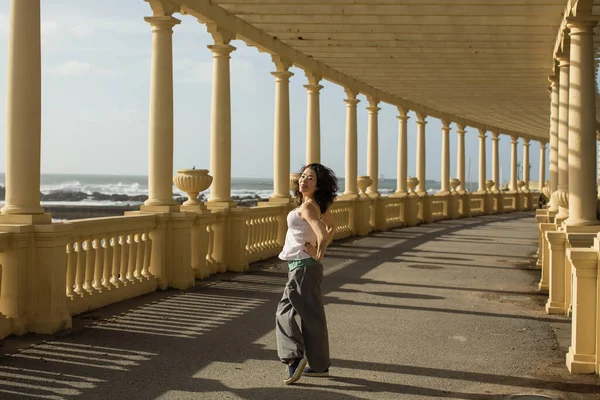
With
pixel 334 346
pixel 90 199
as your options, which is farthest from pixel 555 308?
pixel 90 199

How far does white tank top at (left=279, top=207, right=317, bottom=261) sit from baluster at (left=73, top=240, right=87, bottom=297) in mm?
3998

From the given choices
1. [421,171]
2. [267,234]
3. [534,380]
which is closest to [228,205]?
[267,234]

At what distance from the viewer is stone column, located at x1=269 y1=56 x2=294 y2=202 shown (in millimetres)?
18141

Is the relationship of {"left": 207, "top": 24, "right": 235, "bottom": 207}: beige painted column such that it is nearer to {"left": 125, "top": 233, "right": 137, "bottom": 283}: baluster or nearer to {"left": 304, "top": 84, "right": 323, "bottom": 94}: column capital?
{"left": 125, "top": 233, "right": 137, "bottom": 283}: baluster

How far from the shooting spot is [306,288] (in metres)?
6.71

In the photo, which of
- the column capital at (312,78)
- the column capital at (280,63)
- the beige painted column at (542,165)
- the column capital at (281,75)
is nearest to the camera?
the column capital at (280,63)

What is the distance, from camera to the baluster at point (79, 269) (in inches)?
386

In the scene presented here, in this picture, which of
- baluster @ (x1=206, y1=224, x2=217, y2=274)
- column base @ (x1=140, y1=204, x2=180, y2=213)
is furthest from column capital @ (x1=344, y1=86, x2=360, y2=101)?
column base @ (x1=140, y1=204, x2=180, y2=213)

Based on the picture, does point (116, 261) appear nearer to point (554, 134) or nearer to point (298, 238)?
point (298, 238)

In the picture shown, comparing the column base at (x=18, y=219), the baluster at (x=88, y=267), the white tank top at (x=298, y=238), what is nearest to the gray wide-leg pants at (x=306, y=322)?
the white tank top at (x=298, y=238)

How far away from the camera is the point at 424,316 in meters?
10.1

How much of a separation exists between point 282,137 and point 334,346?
1055 cm

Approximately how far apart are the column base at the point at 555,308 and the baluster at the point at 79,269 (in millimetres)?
5939

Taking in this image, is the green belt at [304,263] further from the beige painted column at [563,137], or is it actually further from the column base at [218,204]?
the column base at [218,204]
